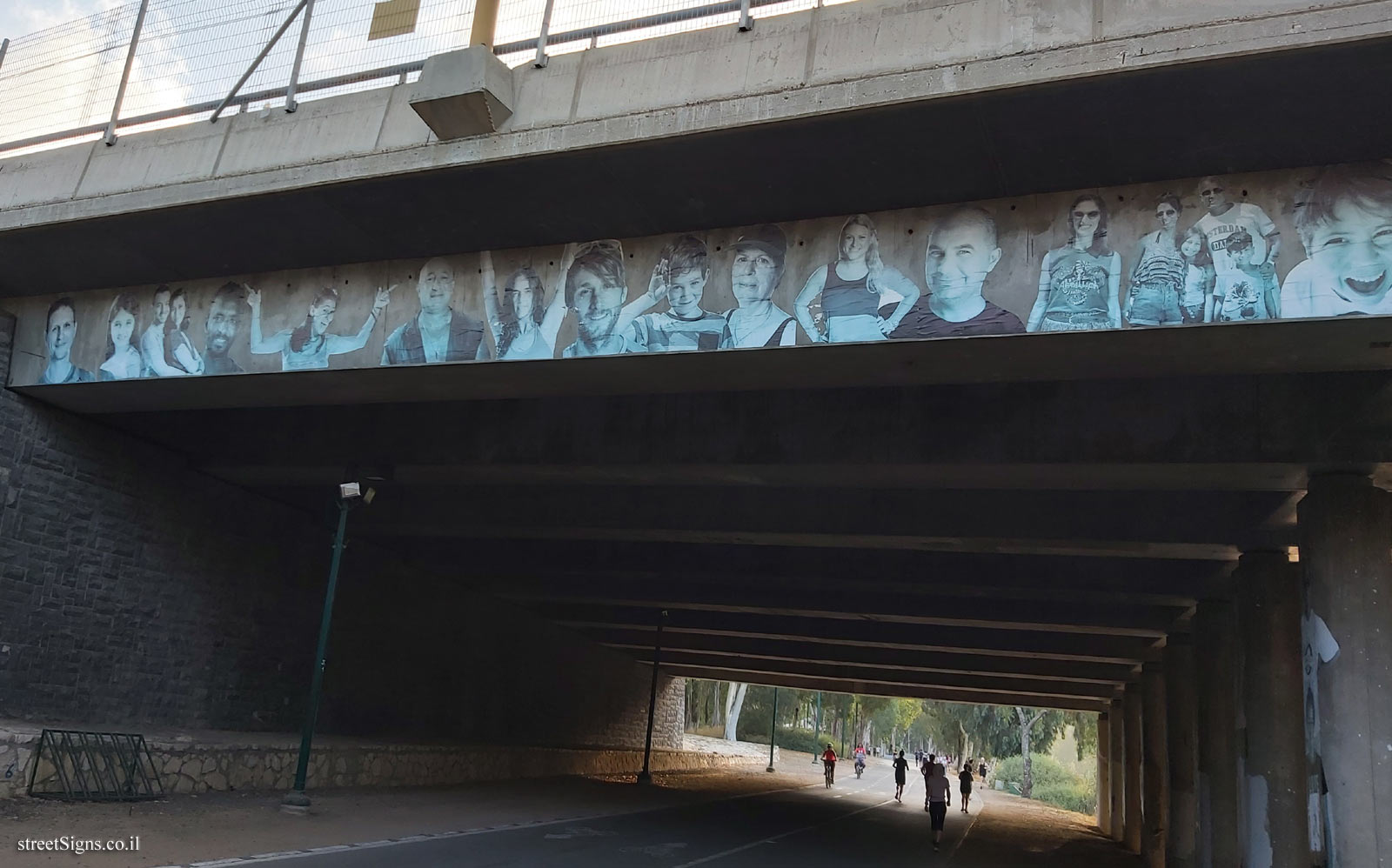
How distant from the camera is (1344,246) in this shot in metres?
7.40

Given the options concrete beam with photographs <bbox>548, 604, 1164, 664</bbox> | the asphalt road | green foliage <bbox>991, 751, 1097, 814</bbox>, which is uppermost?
concrete beam with photographs <bbox>548, 604, 1164, 664</bbox>

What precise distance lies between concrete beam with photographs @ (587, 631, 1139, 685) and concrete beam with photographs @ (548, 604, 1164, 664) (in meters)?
0.66

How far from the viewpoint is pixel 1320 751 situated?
9.59 meters

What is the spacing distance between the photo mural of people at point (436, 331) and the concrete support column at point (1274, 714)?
10151mm

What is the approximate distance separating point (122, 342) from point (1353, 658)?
14562mm

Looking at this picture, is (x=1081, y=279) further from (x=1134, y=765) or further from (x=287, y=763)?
(x=1134, y=765)

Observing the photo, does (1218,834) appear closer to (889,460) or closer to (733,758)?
(889,460)

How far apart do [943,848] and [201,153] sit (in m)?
17.0

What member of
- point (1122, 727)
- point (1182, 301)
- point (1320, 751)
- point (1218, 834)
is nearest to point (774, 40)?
point (1182, 301)

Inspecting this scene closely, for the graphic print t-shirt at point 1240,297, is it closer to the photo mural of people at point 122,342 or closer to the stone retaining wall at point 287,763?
the photo mural of people at point 122,342

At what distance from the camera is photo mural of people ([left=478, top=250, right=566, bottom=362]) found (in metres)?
10.0

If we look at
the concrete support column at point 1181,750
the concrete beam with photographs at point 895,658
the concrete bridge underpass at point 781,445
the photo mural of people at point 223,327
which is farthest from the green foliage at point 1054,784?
Answer: the photo mural of people at point 223,327

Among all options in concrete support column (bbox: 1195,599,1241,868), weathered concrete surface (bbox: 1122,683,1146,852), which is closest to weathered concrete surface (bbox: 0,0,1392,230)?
concrete support column (bbox: 1195,599,1241,868)

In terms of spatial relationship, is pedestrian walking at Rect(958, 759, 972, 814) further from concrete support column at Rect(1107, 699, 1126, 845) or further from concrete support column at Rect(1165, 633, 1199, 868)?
concrete support column at Rect(1165, 633, 1199, 868)
